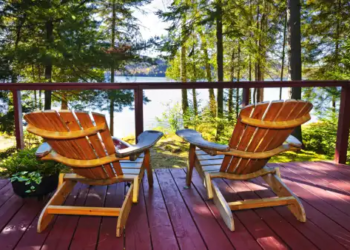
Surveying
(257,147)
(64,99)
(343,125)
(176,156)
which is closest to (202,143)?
(257,147)

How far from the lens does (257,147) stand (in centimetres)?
192

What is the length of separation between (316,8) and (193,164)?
8.52 m

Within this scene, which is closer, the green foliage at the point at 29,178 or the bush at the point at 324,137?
the green foliage at the point at 29,178

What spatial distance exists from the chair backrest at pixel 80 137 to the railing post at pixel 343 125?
107 inches

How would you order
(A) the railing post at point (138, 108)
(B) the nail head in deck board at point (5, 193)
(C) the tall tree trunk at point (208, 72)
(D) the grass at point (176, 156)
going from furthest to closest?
1. (C) the tall tree trunk at point (208, 72)
2. (D) the grass at point (176, 156)
3. (A) the railing post at point (138, 108)
4. (B) the nail head in deck board at point (5, 193)

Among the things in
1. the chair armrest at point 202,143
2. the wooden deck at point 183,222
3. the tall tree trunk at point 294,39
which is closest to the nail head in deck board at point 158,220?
the wooden deck at point 183,222

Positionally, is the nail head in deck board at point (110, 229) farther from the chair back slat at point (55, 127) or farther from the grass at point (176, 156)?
the grass at point (176, 156)

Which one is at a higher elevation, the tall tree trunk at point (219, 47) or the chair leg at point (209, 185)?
the tall tree trunk at point (219, 47)

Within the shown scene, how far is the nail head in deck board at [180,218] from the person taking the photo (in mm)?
1668

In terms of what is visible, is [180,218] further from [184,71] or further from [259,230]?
[184,71]

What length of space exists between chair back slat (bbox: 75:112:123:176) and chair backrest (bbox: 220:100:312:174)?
847 millimetres

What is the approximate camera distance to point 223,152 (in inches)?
75.9

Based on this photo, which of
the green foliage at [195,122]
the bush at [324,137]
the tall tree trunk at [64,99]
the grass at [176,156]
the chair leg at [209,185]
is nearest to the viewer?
the chair leg at [209,185]

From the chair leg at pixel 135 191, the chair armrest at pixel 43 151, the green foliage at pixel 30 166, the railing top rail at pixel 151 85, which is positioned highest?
the railing top rail at pixel 151 85
